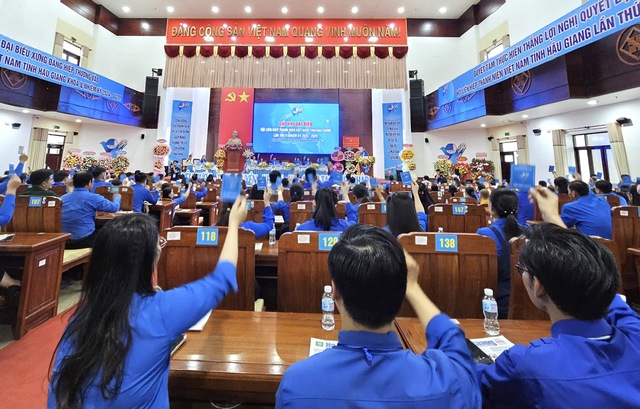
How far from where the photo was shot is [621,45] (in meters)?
5.97

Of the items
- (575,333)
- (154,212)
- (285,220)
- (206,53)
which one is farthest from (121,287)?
Answer: (206,53)

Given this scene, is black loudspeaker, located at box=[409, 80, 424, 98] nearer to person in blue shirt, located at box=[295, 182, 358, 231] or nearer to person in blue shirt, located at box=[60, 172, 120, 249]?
person in blue shirt, located at box=[295, 182, 358, 231]

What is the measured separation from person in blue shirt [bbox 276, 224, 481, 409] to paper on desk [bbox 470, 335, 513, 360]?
1.43ft

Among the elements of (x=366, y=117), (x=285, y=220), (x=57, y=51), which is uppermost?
(x=57, y=51)

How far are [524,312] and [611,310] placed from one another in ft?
2.27

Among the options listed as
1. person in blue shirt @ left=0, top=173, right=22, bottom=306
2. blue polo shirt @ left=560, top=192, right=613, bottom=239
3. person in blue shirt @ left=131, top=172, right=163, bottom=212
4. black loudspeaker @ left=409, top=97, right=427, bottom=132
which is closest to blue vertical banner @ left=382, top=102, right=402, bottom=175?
black loudspeaker @ left=409, top=97, right=427, bottom=132

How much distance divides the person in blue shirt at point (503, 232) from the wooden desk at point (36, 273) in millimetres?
3228

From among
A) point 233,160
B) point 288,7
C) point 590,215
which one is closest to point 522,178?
point 590,215

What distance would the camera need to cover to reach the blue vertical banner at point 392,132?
457 inches

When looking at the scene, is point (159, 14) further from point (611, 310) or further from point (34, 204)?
point (611, 310)

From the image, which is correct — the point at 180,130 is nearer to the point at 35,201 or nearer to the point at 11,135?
the point at 11,135

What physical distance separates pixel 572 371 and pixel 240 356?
2.98 feet

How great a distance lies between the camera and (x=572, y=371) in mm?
593

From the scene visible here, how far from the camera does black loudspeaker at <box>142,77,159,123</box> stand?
10.9m
